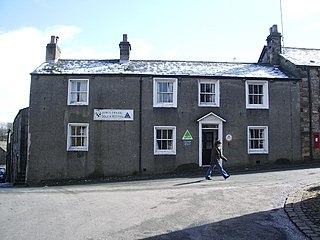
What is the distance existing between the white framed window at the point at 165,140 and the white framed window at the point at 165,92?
1.44 meters

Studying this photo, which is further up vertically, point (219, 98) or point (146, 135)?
point (219, 98)

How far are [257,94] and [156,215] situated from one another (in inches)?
534

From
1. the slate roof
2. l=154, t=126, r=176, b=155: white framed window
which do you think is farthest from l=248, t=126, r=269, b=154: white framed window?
l=154, t=126, r=176, b=155: white framed window

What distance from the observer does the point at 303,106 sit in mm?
19359

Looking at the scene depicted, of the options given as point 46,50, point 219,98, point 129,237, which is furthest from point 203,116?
point 129,237

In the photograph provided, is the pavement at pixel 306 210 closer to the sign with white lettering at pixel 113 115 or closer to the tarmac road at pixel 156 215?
the tarmac road at pixel 156 215

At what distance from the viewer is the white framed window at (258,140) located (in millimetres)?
18469

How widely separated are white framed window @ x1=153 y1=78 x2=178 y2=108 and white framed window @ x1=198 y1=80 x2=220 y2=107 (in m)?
1.58

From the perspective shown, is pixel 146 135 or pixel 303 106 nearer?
pixel 146 135

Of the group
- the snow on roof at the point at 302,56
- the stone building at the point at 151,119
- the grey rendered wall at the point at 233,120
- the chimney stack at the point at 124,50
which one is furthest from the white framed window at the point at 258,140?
the chimney stack at the point at 124,50

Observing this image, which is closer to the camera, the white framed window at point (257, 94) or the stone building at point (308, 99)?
the white framed window at point (257, 94)

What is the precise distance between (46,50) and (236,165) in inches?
565

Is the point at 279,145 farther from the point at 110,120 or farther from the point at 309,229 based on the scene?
the point at 309,229

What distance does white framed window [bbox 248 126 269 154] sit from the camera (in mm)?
18469
